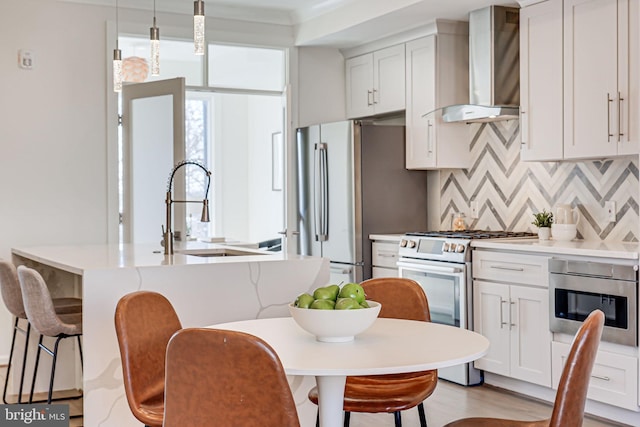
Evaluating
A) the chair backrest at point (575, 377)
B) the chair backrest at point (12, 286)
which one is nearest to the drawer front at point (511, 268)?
the chair backrest at point (575, 377)

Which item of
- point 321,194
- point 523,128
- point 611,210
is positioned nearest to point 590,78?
point 523,128

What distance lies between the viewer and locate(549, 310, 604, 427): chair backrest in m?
1.96

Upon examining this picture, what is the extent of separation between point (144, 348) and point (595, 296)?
2.37 m

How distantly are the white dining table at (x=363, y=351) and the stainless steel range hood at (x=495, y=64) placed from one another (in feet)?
8.95

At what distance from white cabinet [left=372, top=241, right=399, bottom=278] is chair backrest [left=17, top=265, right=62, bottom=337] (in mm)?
2619

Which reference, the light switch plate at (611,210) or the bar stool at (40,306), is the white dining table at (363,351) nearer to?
the bar stool at (40,306)

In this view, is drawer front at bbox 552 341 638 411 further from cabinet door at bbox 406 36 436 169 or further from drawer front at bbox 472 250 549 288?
cabinet door at bbox 406 36 436 169

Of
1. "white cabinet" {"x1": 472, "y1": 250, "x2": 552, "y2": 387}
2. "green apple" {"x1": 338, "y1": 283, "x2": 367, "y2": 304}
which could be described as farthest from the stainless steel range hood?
"green apple" {"x1": 338, "y1": 283, "x2": 367, "y2": 304}

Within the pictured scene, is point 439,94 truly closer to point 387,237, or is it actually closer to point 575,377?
point 387,237

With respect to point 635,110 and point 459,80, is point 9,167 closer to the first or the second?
point 459,80

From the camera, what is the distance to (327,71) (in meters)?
6.56

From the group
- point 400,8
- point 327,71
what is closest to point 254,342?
point 400,8

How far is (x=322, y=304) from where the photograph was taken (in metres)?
2.18

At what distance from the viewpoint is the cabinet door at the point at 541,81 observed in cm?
446
